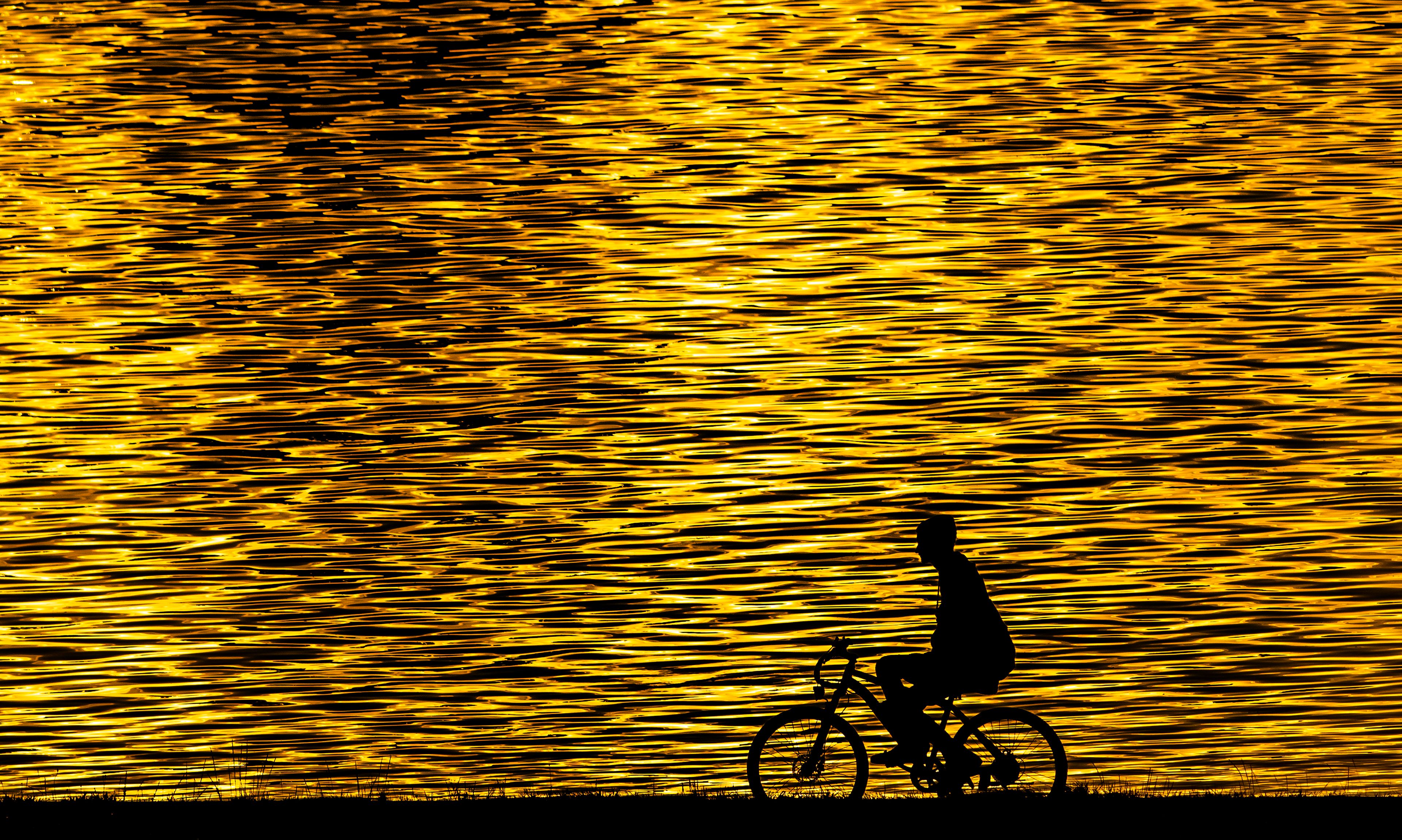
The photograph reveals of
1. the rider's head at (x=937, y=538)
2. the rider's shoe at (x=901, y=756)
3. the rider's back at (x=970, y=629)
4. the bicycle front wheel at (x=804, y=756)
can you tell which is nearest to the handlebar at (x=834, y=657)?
the bicycle front wheel at (x=804, y=756)

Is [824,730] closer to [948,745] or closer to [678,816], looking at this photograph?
[948,745]

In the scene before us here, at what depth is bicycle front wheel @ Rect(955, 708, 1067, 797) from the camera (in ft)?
36.0

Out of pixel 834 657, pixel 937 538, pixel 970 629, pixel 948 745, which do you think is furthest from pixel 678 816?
pixel 937 538

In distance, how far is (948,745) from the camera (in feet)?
36.0

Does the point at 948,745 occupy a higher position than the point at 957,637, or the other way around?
the point at 957,637

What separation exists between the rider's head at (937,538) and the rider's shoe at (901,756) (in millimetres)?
1273

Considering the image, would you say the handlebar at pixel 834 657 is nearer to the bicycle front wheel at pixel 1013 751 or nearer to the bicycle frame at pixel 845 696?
the bicycle frame at pixel 845 696

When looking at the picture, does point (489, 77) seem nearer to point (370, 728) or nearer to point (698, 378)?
point (698, 378)

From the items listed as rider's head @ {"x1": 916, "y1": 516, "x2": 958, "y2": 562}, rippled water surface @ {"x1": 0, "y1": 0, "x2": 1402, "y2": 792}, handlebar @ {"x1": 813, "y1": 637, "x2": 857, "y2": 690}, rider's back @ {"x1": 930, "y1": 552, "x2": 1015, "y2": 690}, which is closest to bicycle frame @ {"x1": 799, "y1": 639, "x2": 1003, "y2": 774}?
handlebar @ {"x1": 813, "y1": 637, "x2": 857, "y2": 690}

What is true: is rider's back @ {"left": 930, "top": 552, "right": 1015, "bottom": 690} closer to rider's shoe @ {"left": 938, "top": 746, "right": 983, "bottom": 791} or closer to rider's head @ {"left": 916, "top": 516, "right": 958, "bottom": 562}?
rider's head @ {"left": 916, "top": 516, "right": 958, "bottom": 562}

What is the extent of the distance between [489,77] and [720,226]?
11834 mm

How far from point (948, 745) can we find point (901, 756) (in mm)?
281

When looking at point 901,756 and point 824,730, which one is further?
point 824,730

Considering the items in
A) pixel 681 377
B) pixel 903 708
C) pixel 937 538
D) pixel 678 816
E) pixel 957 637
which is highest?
pixel 937 538
